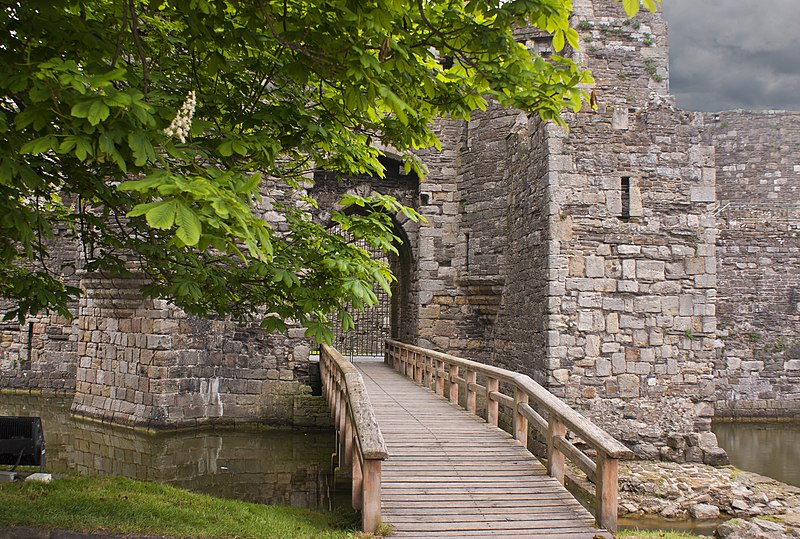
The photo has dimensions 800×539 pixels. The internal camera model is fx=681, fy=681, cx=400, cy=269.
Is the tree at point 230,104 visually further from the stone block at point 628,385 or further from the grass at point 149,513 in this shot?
the stone block at point 628,385

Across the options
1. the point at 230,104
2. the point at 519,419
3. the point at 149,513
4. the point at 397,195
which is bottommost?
the point at 149,513

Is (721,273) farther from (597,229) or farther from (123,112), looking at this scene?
(123,112)

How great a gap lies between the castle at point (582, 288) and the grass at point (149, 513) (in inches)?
165

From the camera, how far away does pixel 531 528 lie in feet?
16.1

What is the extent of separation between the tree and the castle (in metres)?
4.79

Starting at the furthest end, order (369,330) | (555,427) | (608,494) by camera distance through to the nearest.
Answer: (369,330)
(555,427)
(608,494)

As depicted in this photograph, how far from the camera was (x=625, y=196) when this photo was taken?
914cm

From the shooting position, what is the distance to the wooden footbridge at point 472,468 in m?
4.93

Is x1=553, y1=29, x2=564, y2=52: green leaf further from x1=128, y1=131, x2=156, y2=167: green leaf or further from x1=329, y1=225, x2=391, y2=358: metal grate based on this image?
x1=329, y1=225, x2=391, y2=358: metal grate

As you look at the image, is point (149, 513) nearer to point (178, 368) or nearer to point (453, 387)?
point (453, 387)

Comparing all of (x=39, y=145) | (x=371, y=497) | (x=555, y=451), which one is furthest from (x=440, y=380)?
(x=39, y=145)

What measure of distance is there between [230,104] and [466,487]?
3.55 metres

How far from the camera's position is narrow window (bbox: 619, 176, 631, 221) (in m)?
9.09

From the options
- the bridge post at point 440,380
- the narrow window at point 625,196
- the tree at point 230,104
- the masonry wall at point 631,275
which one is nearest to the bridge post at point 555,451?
the tree at point 230,104
